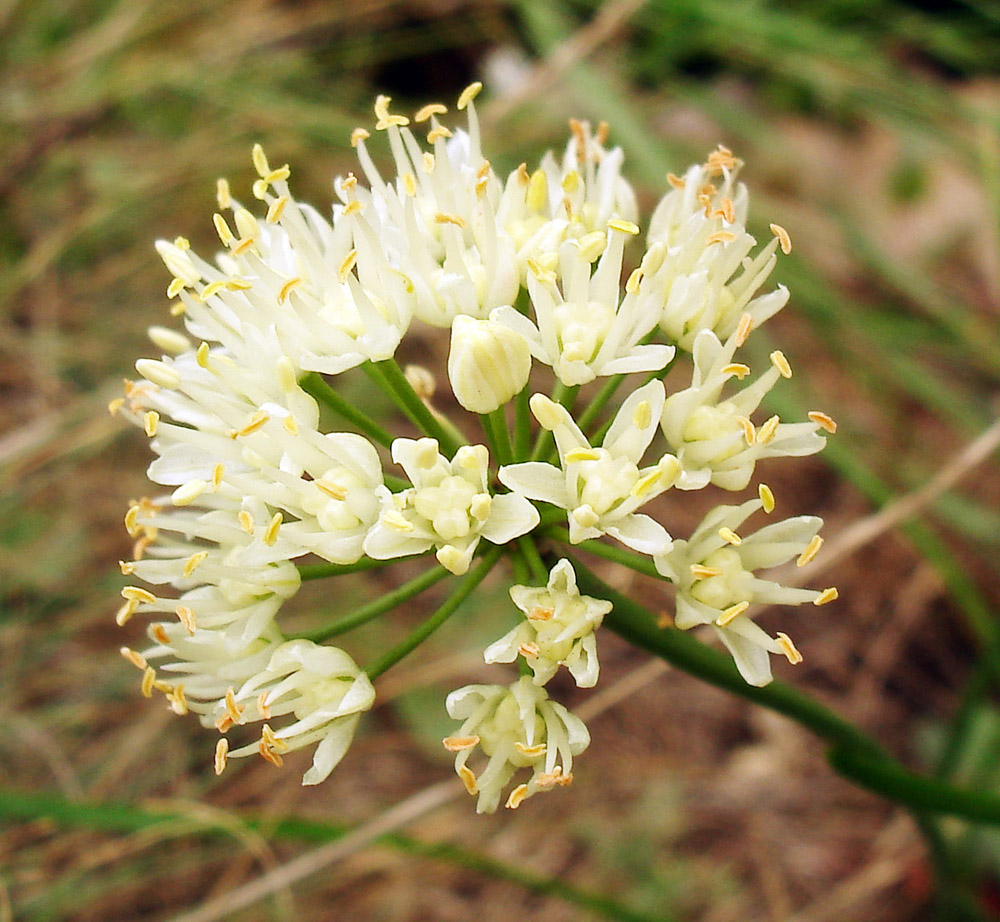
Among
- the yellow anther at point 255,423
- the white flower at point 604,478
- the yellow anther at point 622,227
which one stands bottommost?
the white flower at point 604,478

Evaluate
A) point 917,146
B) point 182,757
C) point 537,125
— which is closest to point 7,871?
point 182,757

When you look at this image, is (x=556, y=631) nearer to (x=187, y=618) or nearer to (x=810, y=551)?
(x=810, y=551)

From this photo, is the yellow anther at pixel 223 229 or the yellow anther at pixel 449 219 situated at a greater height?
the yellow anther at pixel 223 229

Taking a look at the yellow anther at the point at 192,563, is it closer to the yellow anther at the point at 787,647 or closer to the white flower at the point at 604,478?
the white flower at the point at 604,478

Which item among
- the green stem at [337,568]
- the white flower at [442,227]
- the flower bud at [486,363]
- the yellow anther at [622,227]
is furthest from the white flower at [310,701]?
the yellow anther at [622,227]

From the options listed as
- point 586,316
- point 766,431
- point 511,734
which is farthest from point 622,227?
point 511,734
